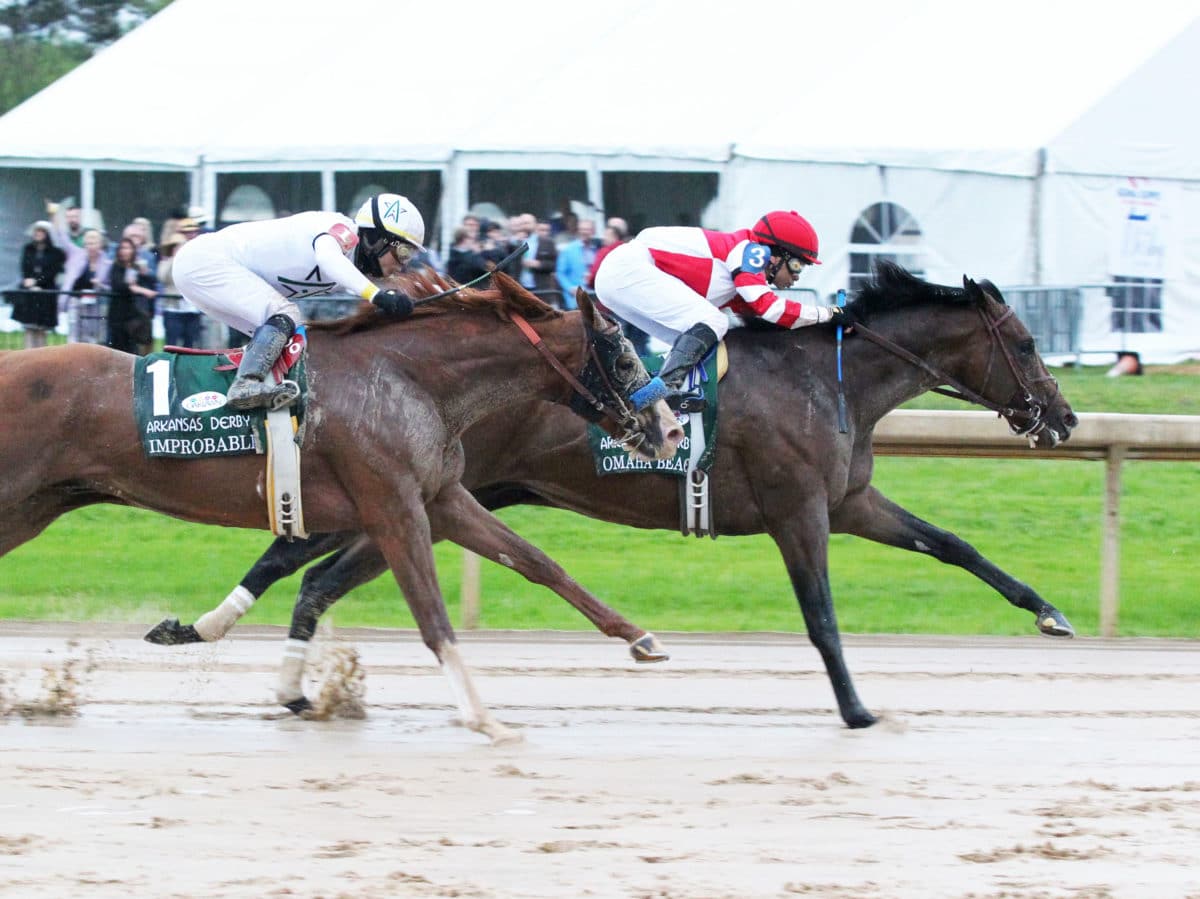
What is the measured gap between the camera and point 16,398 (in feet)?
21.5

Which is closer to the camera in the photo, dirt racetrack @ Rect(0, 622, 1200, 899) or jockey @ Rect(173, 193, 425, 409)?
dirt racetrack @ Rect(0, 622, 1200, 899)

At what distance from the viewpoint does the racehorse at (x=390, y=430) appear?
6.53 meters

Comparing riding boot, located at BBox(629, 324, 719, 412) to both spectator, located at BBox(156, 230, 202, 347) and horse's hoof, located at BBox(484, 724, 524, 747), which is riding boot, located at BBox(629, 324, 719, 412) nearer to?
horse's hoof, located at BBox(484, 724, 524, 747)

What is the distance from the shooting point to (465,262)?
45.4 ft

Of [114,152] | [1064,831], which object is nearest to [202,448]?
[1064,831]

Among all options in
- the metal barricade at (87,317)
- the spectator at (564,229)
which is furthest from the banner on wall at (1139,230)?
the metal barricade at (87,317)

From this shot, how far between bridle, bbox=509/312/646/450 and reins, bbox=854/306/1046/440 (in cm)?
119

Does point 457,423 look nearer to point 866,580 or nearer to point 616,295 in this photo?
point 616,295

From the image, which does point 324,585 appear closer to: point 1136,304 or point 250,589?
point 250,589

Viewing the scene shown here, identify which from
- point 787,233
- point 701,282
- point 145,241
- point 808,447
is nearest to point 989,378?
point 808,447

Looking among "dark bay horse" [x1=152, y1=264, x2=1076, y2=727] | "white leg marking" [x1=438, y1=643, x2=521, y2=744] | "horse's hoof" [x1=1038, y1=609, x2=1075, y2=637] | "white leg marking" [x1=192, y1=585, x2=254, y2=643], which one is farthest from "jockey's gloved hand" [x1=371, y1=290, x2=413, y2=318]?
"horse's hoof" [x1=1038, y1=609, x2=1075, y2=637]

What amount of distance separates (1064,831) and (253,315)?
3228 mm

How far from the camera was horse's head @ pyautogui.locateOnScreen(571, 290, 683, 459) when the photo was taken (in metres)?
6.75

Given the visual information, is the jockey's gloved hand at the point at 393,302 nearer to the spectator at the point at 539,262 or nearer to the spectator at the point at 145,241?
the spectator at the point at 145,241
